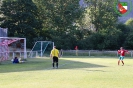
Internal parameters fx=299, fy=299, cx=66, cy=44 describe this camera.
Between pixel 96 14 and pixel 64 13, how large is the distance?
7545mm

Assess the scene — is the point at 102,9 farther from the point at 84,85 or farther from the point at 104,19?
the point at 84,85

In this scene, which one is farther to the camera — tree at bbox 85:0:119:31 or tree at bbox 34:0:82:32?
tree at bbox 85:0:119:31

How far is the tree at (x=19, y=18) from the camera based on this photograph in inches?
2170

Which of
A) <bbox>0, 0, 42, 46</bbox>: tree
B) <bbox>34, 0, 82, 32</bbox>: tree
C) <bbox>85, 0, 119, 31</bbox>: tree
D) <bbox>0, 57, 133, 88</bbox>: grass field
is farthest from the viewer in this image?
<bbox>85, 0, 119, 31</bbox>: tree

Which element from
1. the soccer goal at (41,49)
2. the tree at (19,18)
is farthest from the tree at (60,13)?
the soccer goal at (41,49)

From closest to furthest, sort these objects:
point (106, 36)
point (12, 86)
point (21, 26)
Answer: point (12, 86) → point (21, 26) → point (106, 36)

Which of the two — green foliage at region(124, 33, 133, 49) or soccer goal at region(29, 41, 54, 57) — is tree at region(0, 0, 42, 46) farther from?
green foliage at region(124, 33, 133, 49)

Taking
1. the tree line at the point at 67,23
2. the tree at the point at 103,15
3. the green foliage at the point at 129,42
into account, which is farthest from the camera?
the tree at the point at 103,15

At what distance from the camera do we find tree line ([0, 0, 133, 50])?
55562 mm

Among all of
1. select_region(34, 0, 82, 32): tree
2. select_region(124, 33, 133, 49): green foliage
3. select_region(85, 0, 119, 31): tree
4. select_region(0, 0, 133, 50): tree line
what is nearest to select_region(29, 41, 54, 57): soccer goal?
select_region(0, 0, 133, 50): tree line

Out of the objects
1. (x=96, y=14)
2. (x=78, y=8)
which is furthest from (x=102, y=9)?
(x=78, y=8)

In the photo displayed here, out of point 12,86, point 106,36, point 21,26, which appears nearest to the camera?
point 12,86

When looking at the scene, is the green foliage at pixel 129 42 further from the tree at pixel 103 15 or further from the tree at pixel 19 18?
the tree at pixel 19 18

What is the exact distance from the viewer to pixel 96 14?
2525 inches
